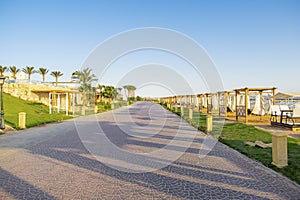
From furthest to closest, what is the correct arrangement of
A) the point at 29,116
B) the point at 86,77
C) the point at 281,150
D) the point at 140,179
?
the point at 86,77 → the point at 29,116 → the point at 281,150 → the point at 140,179

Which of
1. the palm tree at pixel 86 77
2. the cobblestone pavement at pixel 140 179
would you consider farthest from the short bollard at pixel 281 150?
the palm tree at pixel 86 77

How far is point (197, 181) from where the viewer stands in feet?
13.3

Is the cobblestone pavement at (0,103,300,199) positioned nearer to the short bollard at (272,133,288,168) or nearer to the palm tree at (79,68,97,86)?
the short bollard at (272,133,288,168)

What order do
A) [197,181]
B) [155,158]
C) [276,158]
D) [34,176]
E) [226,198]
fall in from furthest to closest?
1. [155,158]
2. [276,158]
3. [34,176]
4. [197,181]
5. [226,198]

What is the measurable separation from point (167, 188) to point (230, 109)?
17851mm

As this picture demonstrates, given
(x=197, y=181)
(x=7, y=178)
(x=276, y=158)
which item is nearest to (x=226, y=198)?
(x=197, y=181)

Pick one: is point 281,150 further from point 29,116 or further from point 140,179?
point 29,116

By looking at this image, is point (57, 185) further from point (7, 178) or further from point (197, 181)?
point (197, 181)

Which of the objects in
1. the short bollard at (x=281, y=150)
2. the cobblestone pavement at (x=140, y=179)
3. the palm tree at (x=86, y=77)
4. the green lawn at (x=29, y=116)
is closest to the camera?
the cobblestone pavement at (x=140, y=179)

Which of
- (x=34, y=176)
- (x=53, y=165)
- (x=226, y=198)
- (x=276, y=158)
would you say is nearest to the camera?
(x=226, y=198)

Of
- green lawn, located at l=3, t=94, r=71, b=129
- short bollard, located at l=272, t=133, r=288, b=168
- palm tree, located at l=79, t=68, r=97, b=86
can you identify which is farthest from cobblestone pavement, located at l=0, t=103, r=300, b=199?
palm tree, located at l=79, t=68, r=97, b=86

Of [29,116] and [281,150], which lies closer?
[281,150]

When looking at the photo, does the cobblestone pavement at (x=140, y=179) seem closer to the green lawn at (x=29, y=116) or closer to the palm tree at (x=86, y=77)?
the green lawn at (x=29, y=116)

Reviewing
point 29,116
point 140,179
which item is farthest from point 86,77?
point 140,179
